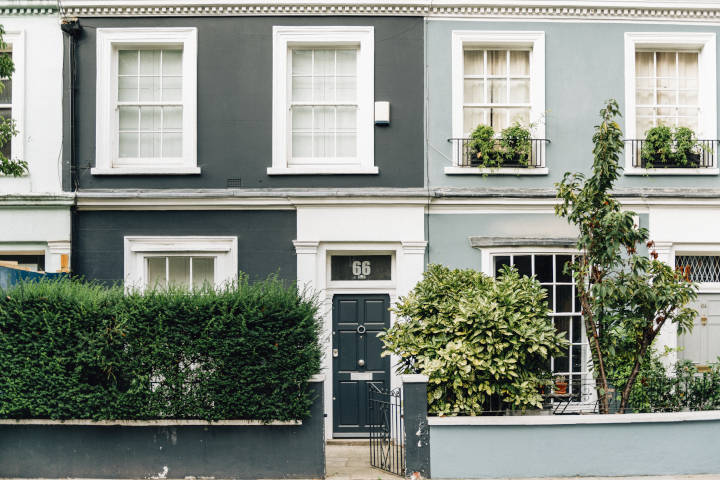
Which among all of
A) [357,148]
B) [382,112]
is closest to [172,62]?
[357,148]

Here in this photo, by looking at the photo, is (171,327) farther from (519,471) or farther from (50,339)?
(519,471)

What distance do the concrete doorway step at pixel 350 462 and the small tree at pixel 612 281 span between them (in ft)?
10.6

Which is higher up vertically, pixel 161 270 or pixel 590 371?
pixel 161 270

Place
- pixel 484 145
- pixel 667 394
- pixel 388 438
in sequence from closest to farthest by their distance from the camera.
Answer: pixel 388 438 → pixel 667 394 → pixel 484 145

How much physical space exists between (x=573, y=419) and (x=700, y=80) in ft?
20.9

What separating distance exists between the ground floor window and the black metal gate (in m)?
2.88

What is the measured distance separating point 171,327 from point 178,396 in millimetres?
854

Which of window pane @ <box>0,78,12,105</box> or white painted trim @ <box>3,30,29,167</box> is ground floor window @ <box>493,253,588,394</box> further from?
window pane @ <box>0,78,12,105</box>

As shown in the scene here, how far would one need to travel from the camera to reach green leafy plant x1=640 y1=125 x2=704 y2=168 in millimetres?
10688

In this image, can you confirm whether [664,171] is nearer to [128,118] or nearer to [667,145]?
[667,145]

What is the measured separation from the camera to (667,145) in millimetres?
10680

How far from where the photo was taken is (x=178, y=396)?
325 inches

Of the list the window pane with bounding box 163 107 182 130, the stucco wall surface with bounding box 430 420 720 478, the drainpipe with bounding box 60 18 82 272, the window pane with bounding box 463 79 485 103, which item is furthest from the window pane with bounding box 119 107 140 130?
the stucco wall surface with bounding box 430 420 720 478

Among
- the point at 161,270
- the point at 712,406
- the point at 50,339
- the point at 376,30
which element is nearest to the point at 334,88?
the point at 376,30
